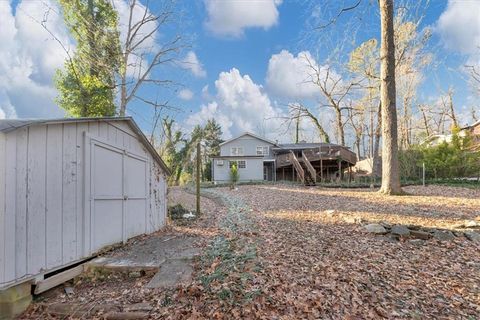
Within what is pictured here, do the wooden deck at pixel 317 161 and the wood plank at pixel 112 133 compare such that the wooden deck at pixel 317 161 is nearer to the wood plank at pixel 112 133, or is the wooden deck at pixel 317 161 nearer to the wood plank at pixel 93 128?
the wood plank at pixel 112 133

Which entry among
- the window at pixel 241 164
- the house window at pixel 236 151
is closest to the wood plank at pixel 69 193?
the window at pixel 241 164

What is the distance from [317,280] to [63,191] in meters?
3.97

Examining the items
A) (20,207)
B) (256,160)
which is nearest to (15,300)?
(20,207)

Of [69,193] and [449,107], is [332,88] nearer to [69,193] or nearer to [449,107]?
[449,107]

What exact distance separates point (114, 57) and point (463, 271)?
16.0 metres

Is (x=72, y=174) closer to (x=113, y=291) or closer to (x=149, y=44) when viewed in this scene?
(x=113, y=291)

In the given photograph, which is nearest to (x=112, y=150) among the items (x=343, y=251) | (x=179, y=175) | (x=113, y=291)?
(x=113, y=291)

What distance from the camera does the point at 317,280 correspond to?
3598 millimetres

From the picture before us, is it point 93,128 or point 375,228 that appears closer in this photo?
point 93,128

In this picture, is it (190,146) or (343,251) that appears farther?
(190,146)

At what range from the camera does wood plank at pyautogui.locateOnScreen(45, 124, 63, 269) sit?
3.93 m

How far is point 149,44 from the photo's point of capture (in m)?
14.6

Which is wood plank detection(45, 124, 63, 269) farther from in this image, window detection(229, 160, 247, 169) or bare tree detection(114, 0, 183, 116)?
window detection(229, 160, 247, 169)


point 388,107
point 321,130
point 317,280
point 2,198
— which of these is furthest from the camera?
point 321,130
